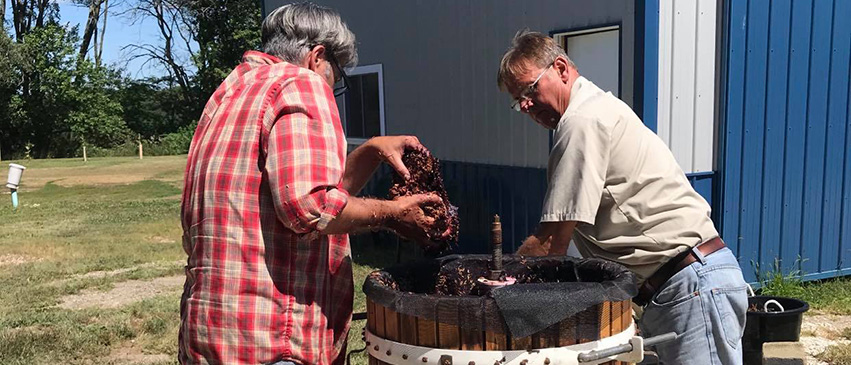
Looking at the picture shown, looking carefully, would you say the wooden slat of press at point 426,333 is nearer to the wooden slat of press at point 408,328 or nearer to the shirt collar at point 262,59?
the wooden slat of press at point 408,328

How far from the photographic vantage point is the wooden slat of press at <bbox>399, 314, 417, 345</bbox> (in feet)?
6.71

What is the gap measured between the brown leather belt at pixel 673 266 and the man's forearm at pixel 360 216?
981mm

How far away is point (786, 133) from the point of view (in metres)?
6.38

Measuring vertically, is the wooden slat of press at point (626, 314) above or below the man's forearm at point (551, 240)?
below

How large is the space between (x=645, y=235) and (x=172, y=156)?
35.1 metres

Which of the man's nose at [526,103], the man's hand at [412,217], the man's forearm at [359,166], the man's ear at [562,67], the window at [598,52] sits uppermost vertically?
the window at [598,52]

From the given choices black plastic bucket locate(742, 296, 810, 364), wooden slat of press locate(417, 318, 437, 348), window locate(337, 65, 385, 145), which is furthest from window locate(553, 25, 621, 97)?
wooden slat of press locate(417, 318, 437, 348)

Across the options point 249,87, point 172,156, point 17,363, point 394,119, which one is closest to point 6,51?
point 172,156

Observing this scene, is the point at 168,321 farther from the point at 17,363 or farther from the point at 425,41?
the point at 425,41

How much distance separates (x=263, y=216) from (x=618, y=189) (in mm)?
1101

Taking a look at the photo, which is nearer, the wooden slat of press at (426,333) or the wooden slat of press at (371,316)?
the wooden slat of press at (426,333)

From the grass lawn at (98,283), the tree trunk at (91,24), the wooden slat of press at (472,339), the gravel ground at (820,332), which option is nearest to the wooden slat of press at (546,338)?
the wooden slat of press at (472,339)

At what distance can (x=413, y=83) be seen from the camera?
29.6 feet

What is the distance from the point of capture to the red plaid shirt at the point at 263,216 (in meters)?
1.96
